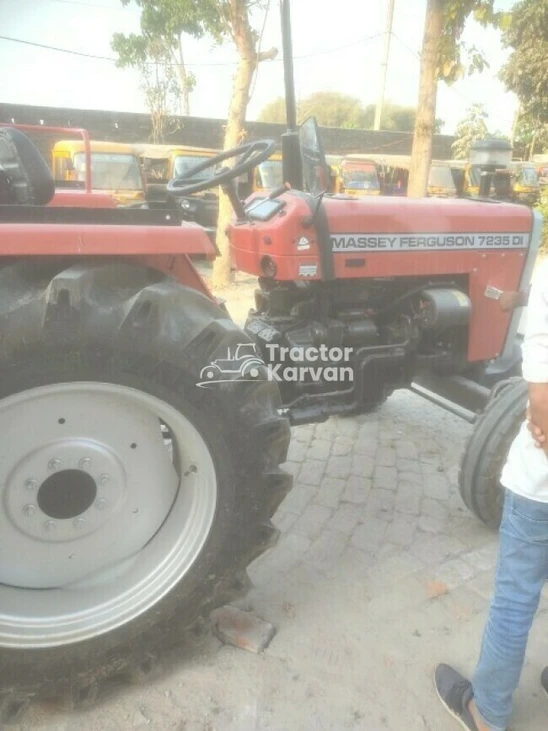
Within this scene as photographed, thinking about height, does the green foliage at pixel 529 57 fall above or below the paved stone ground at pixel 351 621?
above

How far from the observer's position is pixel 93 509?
5.93ft

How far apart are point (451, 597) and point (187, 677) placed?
3.30 feet

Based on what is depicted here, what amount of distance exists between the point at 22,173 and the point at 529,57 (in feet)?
65.0

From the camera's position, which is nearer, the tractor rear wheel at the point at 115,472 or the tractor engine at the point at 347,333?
the tractor rear wheel at the point at 115,472

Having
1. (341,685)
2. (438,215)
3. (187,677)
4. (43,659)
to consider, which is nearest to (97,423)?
(43,659)

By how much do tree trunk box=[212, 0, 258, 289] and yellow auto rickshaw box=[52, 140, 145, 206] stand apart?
172 inches

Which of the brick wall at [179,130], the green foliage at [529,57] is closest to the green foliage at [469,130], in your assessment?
the brick wall at [179,130]

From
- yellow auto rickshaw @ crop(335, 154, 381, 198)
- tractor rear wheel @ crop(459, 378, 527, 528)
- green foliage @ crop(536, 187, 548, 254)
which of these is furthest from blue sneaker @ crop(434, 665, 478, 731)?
yellow auto rickshaw @ crop(335, 154, 381, 198)

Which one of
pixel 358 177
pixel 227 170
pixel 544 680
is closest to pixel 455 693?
pixel 544 680

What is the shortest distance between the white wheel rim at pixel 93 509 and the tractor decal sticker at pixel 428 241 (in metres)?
1.12

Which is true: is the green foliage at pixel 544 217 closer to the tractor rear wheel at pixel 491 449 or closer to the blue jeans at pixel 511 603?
the tractor rear wheel at pixel 491 449

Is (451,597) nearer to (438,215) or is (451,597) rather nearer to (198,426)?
(198,426)

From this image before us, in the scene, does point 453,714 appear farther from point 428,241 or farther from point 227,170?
point 227,170

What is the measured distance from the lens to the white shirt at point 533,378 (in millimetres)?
1362
